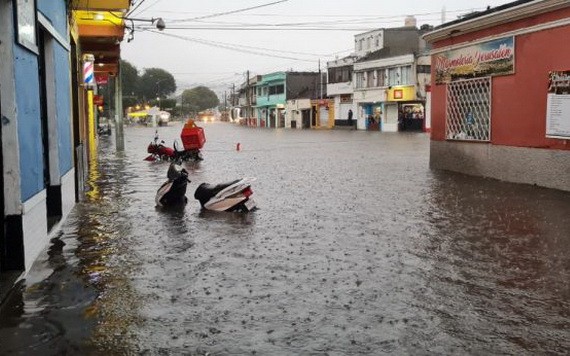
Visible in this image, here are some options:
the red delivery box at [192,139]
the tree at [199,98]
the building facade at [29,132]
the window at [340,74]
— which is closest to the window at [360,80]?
the window at [340,74]

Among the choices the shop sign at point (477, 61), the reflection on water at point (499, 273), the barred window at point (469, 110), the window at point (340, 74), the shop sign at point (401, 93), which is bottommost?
the reflection on water at point (499, 273)

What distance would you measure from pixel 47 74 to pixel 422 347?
22.4 feet

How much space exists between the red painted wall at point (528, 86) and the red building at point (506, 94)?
0.02 m

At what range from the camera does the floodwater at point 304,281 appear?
4.37m

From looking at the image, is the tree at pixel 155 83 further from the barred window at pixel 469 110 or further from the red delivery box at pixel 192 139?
the barred window at pixel 469 110

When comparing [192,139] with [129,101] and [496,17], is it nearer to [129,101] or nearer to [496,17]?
[496,17]

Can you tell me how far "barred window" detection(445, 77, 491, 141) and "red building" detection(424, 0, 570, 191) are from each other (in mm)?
24

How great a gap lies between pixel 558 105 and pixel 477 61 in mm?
3305

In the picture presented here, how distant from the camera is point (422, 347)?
423 centimetres

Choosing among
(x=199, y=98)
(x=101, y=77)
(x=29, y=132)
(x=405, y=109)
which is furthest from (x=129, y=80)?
(x=29, y=132)

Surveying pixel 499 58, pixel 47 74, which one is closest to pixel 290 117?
pixel 499 58

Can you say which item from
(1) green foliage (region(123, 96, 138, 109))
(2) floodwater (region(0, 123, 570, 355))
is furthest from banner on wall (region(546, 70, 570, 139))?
(1) green foliage (region(123, 96, 138, 109))

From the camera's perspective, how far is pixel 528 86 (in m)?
13.5

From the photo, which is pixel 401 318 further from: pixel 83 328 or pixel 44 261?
pixel 44 261
